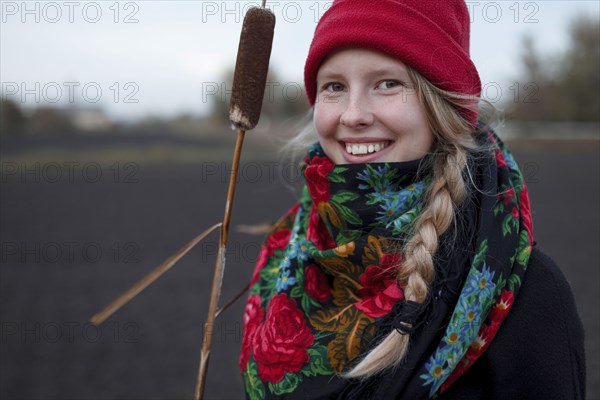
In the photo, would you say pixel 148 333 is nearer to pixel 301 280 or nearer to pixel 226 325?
pixel 226 325

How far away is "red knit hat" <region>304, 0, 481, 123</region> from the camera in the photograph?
1.55 m

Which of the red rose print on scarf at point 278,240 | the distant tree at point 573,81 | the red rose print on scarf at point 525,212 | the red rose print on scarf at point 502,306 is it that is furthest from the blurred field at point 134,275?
the distant tree at point 573,81

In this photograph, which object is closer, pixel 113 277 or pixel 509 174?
Answer: pixel 509 174

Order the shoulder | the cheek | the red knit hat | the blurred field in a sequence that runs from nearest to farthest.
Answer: the shoulder → the red knit hat → the cheek → the blurred field

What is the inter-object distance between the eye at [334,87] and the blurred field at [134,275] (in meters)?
0.95

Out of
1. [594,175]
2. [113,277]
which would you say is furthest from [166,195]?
[594,175]

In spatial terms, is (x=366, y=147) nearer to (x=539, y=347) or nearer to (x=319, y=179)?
(x=319, y=179)

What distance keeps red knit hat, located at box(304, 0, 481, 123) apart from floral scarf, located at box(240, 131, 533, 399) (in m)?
0.26

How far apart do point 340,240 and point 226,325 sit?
3.97m

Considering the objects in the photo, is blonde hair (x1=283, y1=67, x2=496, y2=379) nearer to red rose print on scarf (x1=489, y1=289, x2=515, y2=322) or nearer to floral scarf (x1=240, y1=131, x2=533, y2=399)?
floral scarf (x1=240, y1=131, x2=533, y2=399)

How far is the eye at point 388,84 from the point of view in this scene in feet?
5.23

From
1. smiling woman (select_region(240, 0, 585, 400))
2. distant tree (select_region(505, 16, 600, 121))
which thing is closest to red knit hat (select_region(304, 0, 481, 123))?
smiling woman (select_region(240, 0, 585, 400))

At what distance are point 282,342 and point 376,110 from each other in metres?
0.75

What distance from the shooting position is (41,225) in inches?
402
